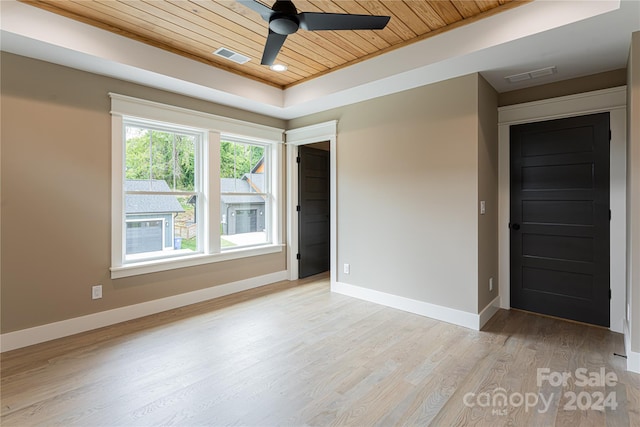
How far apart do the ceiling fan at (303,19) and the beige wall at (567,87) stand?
7.67 feet

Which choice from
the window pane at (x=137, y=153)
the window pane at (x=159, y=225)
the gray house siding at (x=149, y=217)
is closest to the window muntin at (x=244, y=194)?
the window pane at (x=159, y=225)

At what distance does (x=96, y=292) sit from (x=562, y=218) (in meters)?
4.87

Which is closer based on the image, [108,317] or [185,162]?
[108,317]

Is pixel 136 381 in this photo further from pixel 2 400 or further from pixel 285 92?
pixel 285 92

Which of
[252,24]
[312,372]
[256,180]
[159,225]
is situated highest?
[252,24]

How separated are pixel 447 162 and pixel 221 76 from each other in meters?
2.72

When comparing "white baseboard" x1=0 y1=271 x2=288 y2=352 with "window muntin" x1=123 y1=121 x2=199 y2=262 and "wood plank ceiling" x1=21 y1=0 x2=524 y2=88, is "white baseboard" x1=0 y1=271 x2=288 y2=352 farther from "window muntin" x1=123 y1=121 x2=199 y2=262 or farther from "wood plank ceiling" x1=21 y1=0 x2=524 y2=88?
"wood plank ceiling" x1=21 y1=0 x2=524 y2=88

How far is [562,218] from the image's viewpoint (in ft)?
10.8

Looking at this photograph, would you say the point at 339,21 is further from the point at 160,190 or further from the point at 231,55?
the point at 160,190

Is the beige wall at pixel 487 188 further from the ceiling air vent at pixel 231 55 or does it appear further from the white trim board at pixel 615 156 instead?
the ceiling air vent at pixel 231 55

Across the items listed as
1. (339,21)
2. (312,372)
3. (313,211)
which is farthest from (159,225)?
(339,21)

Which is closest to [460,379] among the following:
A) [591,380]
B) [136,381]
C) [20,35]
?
[591,380]

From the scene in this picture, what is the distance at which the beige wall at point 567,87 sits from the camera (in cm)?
295

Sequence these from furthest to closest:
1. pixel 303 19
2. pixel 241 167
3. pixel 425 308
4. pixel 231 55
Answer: pixel 241 167 → pixel 425 308 → pixel 231 55 → pixel 303 19
